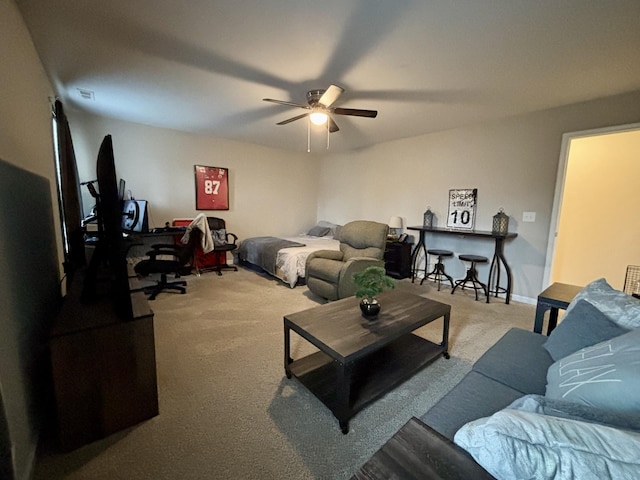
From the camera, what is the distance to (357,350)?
148cm

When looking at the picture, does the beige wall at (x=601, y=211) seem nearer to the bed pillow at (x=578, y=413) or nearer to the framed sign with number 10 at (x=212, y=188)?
the bed pillow at (x=578, y=413)

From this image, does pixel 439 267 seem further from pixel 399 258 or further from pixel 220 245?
pixel 220 245

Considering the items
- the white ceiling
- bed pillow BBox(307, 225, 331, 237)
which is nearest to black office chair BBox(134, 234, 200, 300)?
the white ceiling

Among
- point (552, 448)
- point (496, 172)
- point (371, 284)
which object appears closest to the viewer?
point (552, 448)

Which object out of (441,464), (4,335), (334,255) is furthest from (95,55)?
(441,464)

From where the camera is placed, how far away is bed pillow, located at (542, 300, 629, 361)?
1.26m

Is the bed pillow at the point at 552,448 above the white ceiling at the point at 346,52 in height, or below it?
below

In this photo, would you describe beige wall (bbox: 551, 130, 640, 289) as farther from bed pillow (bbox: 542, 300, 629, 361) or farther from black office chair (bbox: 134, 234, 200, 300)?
black office chair (bbox: 134, 234, 200, 300)

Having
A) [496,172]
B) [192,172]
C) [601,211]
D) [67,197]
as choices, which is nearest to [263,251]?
[192,172]

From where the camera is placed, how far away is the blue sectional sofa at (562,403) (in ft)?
1.87

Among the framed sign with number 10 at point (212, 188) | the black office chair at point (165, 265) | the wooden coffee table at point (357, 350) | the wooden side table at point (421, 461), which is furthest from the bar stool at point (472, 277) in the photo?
the framed sign with number 10 at point (212, 188)

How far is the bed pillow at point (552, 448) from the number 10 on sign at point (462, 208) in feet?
12.8

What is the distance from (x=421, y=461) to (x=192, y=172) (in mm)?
5276

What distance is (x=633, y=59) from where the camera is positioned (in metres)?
2.21
